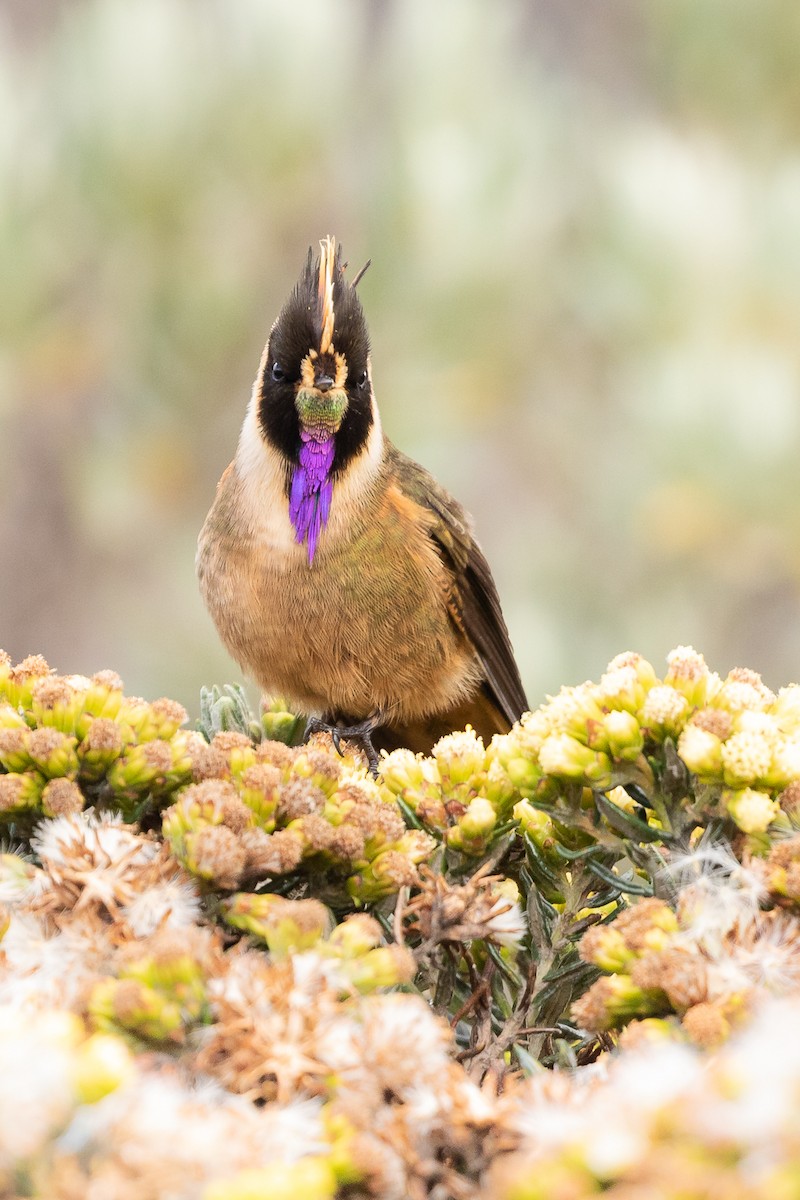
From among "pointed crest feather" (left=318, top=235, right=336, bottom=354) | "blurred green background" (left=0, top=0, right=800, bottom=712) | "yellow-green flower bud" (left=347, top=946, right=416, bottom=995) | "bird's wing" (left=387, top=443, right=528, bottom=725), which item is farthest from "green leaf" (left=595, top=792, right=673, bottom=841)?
"blurred green background" (left=0, top=0, right=800, bottom=712)

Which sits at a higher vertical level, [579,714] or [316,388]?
[316,388]

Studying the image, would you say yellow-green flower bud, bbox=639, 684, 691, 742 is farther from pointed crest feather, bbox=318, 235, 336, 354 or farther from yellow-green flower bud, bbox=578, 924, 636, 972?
pointed crest feather, bbox=318, 235, 336, 354

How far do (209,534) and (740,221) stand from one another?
6.32 feet

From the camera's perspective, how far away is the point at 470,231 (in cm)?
338

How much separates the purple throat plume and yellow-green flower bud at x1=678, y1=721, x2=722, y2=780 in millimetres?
1073

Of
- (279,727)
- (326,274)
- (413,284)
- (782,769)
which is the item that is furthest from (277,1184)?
(413,284)

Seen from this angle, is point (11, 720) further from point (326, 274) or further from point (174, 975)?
point (326, 274)

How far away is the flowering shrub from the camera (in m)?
0.53

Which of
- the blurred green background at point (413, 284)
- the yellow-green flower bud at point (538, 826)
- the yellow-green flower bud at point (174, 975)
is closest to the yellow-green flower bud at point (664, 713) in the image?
the yellow-green flower bud at point (538, 826)

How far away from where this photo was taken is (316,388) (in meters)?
1.70

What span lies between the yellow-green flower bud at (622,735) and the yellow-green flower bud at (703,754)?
1.3 inches

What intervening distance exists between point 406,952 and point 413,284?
288 centimetres

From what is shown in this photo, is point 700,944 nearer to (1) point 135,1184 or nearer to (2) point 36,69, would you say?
(1) point 135,1184

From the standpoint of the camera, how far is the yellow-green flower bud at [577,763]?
0.87 meters
